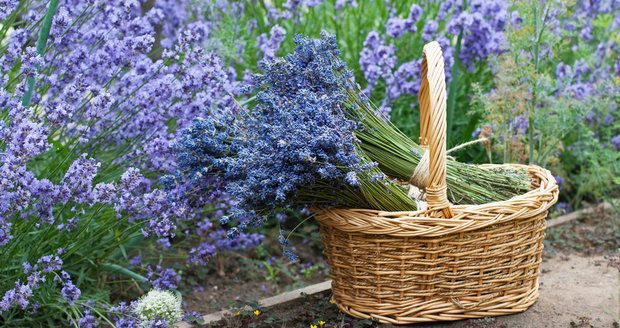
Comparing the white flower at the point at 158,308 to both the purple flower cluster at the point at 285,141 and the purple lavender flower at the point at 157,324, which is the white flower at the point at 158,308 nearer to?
the purple lavender flower at the point at 157,324

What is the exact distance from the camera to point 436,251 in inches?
99.5

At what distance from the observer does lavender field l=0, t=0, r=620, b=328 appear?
242cm

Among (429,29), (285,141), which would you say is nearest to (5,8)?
(285,141)

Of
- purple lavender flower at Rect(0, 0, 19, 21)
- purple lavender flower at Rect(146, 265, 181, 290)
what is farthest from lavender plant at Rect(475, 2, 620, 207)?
purple lavender flower at Rect(0, 0, 19, 21)

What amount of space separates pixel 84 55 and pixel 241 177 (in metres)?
0.74

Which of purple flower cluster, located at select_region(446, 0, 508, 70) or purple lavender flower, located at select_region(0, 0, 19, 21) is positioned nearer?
purple lavender flower, located at select_region(0, 0, 19, 21)

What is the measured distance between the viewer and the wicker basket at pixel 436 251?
2473 mm

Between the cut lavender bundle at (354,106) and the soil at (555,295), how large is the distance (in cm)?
46

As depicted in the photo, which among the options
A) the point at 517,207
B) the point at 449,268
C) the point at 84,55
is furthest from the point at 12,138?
the point at 517,207

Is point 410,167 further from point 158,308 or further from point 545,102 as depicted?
point 545,102

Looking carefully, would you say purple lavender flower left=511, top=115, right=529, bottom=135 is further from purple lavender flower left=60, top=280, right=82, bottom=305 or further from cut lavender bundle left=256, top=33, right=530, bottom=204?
purple lavender flower left=60, top=280, right=82, bottom=305

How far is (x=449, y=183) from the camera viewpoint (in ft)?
9.10

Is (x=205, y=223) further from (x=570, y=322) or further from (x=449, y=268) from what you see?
(x=570, y=322)

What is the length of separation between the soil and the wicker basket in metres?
0.09
